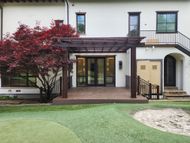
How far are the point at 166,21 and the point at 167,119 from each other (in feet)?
41.7

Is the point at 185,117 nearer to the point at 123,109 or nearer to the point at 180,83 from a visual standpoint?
the point at 123,109

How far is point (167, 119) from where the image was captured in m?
8.44

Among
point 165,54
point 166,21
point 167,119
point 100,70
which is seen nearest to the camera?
point 167,119

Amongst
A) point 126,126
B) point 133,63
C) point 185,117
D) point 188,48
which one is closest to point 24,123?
point 126,126

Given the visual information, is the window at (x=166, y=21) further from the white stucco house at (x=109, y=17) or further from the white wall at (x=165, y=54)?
the white wall at (x=165, y=54)

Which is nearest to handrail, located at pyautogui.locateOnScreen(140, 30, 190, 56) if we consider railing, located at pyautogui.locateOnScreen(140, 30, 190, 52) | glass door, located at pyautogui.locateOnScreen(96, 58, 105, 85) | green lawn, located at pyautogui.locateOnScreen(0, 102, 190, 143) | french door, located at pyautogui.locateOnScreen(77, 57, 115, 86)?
railing, located at pyautogui.locateOnScreen(140, 30, 190, 52)

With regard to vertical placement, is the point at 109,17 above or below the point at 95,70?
above

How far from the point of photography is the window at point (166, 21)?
19.5 metres

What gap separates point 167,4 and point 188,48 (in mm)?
3812

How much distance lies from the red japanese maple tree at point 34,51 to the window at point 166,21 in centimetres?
816

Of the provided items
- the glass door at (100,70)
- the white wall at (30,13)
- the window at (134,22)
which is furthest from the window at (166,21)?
the white wall at (30,13)

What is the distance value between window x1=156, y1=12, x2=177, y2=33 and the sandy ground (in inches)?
443

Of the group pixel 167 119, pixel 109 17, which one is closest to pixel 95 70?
pixel 109 17

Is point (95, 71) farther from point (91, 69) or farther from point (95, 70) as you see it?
point (91, 69)
